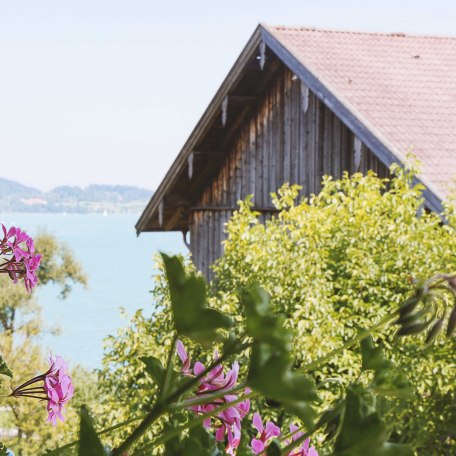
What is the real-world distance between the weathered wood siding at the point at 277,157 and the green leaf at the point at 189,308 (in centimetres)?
1002

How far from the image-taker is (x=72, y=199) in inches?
4432

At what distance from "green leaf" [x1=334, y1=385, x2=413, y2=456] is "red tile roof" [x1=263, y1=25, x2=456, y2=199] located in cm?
812

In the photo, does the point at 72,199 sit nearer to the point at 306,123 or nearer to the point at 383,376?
the point at 306,123

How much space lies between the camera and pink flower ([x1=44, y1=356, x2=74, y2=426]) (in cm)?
131

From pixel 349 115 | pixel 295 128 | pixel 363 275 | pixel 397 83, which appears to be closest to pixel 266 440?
pixel 363 275

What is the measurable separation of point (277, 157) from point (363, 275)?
5.18m

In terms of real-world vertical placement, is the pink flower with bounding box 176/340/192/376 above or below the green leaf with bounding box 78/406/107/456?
above

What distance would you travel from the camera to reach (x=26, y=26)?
12850 cm

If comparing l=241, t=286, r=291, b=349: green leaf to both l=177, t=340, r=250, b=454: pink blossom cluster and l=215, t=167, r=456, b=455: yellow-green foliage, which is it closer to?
l=177, t=340, r=250, b=454: pink blossom cluster

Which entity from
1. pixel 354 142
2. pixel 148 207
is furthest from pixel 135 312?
pixel 148 207

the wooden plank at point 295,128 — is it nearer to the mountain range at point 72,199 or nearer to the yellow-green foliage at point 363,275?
the yellow-green foliage at point 363,275

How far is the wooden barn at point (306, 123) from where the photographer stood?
34.9 feet

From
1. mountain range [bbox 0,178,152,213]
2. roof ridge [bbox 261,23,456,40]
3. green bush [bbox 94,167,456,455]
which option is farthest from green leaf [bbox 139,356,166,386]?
mountain range [bbox 0,178,152,213]

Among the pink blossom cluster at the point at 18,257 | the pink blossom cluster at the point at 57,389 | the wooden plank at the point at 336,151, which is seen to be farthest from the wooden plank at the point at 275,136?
the pink blossom cluster at the point at 57,389
